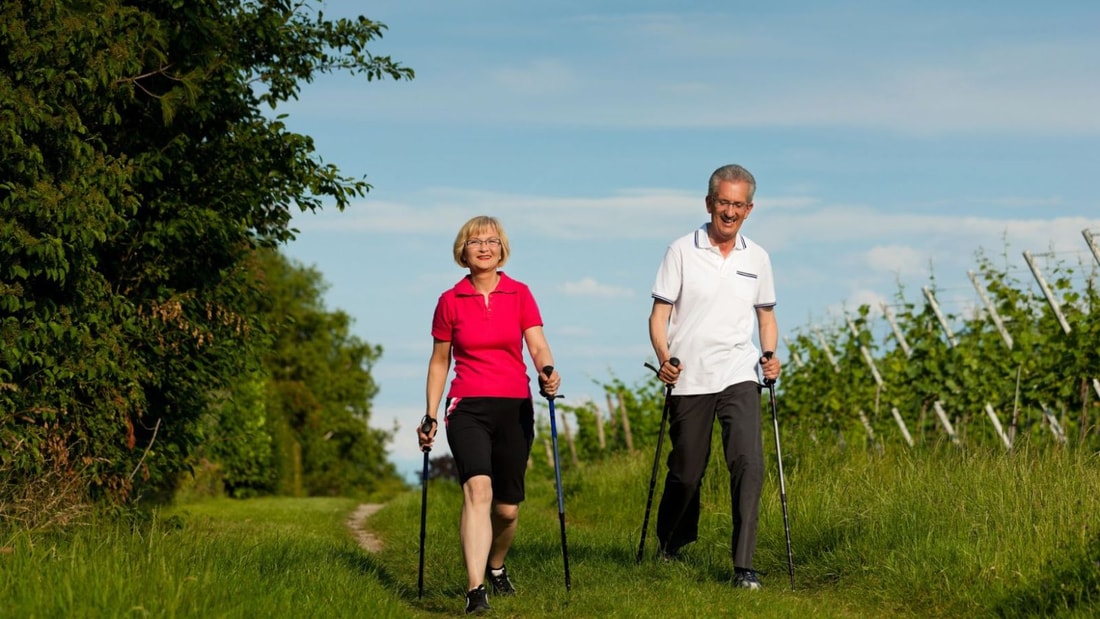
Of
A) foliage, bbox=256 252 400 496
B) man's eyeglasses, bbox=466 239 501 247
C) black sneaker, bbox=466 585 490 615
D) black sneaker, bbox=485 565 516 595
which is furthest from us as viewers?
foliage, bbox=256 252 400 496

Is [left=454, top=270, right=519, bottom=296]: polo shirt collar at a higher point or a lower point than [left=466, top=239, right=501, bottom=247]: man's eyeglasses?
lower

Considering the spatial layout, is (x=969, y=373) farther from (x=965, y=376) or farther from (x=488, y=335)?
(x=488, y=335)

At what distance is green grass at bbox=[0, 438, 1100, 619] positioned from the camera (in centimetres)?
616

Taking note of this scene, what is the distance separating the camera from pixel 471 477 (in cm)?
667

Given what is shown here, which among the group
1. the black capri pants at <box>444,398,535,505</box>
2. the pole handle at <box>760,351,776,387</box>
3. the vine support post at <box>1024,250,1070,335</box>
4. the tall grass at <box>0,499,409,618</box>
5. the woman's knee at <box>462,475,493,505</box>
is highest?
the vine support post at <box>1024,250,1070,335</box>

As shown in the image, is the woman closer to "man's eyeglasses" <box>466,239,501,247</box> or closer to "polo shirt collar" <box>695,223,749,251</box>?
"man's eyeglasses" <box>466,239,501,247</box>

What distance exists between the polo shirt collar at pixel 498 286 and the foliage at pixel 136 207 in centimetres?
523

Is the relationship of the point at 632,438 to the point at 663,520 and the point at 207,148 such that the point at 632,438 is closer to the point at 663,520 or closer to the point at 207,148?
the point at 207,148

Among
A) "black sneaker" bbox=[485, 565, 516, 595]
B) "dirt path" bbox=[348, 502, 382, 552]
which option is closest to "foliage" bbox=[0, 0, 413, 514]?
"dirt path" bbox=[348, 502, 382, 552]

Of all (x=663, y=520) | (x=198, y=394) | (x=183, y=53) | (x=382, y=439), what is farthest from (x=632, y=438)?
(x=382, y=439)

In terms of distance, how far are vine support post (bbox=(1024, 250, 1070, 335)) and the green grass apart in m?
4.71

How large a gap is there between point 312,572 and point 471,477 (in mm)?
1360

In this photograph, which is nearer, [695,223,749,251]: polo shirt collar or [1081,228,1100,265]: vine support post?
[695,223,749,251]: polo shirt collar

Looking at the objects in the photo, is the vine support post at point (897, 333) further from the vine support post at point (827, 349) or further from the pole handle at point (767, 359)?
the pole handle at point (767, 359)
